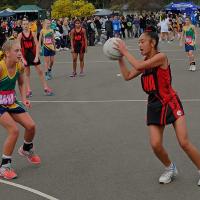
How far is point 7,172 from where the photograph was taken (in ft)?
22.2

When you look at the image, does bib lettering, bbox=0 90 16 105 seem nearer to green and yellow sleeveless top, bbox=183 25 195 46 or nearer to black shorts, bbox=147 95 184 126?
black shorts, bbox=147 95 184 126

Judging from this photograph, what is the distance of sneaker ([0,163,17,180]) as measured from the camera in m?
6.75

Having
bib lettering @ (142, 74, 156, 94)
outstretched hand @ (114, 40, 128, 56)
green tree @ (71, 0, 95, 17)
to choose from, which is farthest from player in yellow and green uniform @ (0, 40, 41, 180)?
green tree @ (71, 0, 95, 17)

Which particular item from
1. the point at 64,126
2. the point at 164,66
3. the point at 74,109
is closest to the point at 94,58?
the point at 74,109

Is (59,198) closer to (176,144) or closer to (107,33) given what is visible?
(176,144)

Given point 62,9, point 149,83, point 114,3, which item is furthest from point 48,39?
point 114,3

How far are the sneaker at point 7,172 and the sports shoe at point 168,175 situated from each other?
185 cm

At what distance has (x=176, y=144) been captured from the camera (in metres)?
8.20

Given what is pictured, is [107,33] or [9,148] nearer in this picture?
[9,148]

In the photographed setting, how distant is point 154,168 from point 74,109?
4716 mm

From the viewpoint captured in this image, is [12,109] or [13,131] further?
[12,109]

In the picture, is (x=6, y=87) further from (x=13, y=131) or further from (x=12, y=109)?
(x=13, y=131)

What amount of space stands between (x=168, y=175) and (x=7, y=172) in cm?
201

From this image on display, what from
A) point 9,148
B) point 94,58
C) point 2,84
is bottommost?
point 94,58
